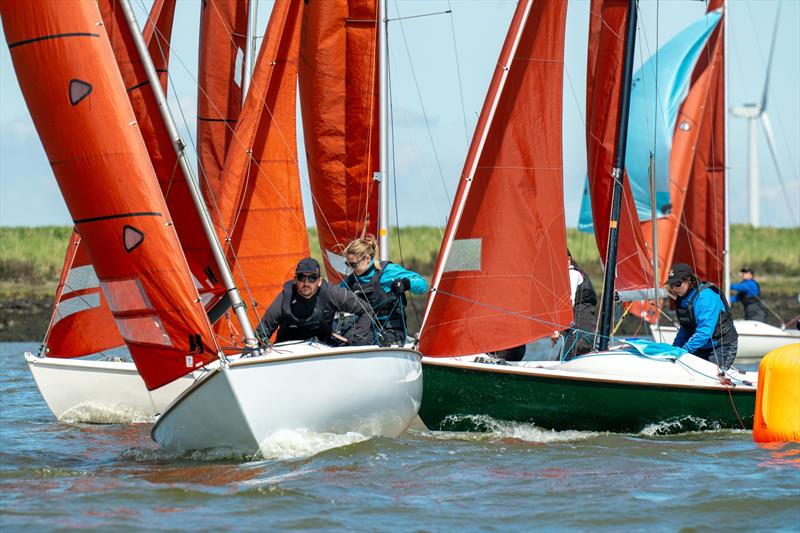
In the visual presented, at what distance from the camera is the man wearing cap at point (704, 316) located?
11477 millimetres

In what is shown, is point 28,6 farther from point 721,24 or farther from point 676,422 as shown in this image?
point 721,24

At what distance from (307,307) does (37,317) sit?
70.0 feet

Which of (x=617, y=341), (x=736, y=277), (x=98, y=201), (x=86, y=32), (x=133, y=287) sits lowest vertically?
(x=736, y=277)

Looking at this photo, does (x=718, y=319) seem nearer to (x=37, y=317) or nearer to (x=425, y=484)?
(x=425, y=484)

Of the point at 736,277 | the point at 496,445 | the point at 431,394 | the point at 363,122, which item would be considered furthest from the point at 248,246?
the point at 736,277

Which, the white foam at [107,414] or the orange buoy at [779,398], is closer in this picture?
the orange buoy at [779,398]

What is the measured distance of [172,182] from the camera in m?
10.4

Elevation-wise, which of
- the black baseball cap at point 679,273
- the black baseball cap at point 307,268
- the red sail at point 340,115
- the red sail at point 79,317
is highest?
the red sail at point 340,115

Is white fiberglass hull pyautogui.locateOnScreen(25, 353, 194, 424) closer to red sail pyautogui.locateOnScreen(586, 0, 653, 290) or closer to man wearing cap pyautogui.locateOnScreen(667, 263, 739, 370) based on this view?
red sail pyautogui.locateOnScreen(586, 0, 653, 290)

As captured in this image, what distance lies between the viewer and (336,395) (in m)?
9.41

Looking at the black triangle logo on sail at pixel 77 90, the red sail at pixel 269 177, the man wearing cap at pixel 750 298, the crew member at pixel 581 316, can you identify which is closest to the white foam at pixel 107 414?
the red sail at pixel 269 177

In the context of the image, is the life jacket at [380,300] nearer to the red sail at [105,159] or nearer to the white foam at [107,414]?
the red sail at [105,159]

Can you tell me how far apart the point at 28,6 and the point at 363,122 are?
19.5 ft

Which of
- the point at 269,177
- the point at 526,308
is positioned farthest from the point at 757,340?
the point at 526,308
